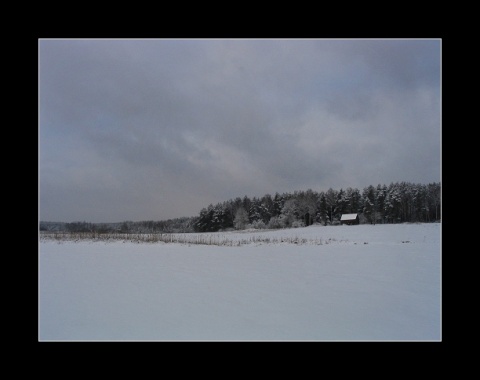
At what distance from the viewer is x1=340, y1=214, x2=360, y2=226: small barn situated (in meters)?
36.4

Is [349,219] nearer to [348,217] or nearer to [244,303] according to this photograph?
[348,217]

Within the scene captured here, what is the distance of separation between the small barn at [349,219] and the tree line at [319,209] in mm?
911

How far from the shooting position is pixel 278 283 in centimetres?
707

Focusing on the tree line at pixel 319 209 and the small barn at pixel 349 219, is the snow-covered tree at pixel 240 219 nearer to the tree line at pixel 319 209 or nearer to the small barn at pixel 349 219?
the tree line at pixel 319 209

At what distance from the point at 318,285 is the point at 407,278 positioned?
2.86 m

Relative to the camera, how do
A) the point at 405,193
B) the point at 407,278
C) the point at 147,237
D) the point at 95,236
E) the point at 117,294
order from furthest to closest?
the point at 405,193, the point at 95,236, the point at 147,237, the point at 407,278, the point at 117,294

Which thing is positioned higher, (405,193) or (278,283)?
(405,193)

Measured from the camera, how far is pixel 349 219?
3662 cm

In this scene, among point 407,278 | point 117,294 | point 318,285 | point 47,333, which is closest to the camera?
point 47,333

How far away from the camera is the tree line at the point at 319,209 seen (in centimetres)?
3488

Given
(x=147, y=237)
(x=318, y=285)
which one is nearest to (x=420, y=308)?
(x=318, y=285)

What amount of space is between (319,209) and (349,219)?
197 inches

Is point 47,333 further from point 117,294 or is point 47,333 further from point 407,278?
point 407,278
